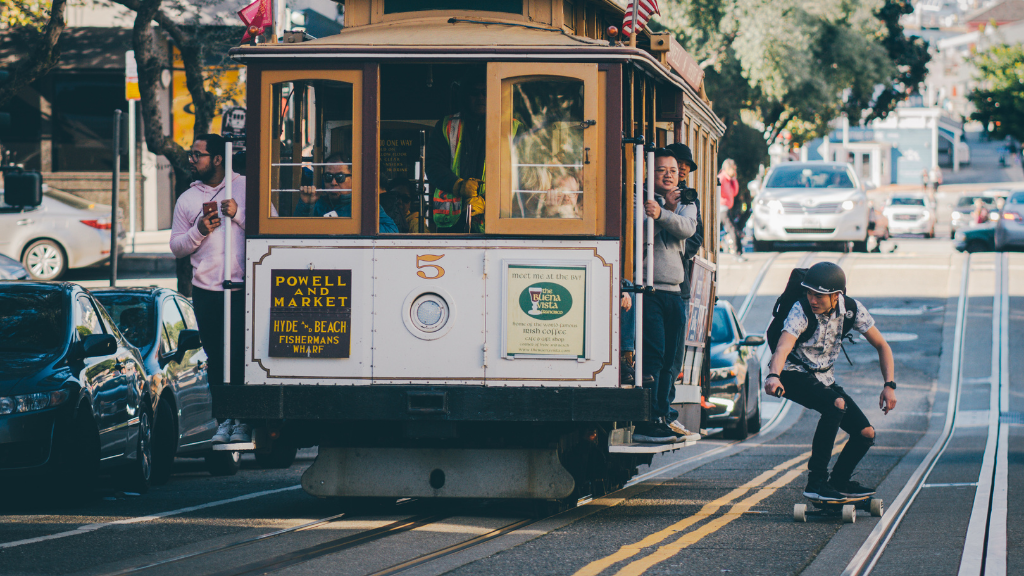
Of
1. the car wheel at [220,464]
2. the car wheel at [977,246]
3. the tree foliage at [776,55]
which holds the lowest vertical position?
the car wheel at [220,464]

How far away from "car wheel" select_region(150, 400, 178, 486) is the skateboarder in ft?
16.9

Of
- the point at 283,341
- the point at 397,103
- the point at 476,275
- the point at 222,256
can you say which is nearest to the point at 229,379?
the point at 283,341

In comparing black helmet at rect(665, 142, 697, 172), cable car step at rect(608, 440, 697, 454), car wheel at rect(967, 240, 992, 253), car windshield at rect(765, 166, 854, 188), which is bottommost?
cable car step at rect(608, 440, 697, 454)

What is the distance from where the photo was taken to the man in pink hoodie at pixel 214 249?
340 inches

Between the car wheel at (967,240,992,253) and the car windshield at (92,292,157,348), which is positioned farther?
the car wheel at (967,240,992,253)

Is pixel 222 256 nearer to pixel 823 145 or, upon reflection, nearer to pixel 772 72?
pixel 772 72

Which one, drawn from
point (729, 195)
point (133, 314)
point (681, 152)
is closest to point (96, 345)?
point (133, 314)

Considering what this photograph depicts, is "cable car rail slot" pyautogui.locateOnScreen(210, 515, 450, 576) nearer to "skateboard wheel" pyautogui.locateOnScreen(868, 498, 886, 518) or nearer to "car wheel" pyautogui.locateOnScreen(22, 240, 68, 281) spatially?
"skateboard wheel" pyautogui.locateOnScreen(868, 498, 886, 518)

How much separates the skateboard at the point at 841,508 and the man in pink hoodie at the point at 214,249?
11.4 ft

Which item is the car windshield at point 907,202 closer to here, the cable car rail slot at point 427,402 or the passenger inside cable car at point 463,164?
the passenger inside cable car at point 463,164

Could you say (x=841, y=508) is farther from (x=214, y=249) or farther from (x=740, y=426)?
(x=740, y=426)

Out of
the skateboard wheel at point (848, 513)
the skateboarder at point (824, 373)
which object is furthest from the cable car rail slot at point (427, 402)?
the skateboard wheel at point (848, 513)

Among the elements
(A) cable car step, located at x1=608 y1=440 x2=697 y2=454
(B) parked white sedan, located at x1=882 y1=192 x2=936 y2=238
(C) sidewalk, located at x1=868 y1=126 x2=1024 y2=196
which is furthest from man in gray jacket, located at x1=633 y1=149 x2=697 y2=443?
(C) sidewalk, located at x1=868 y1=126 x2=1024 y2=196

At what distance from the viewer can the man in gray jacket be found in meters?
8.90
